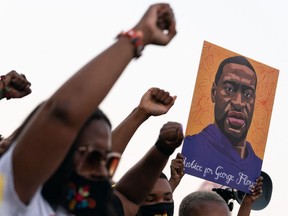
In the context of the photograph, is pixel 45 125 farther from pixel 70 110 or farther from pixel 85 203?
pixel 85 203

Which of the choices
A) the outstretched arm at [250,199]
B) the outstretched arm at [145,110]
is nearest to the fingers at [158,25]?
the outstretched arm at [145,110]

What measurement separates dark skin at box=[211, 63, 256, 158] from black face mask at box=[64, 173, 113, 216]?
116 inches

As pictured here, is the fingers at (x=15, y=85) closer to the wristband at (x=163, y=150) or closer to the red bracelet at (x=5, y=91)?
the red bracelet at (x=5, y=91)

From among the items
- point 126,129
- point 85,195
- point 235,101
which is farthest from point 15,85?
point 235,101

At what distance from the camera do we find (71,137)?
5.44 ft

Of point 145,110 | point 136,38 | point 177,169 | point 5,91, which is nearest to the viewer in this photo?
point 136,38

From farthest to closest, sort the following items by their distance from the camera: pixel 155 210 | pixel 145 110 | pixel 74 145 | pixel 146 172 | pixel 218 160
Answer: pixel 218 160 → pixel 155 210 → pixel 145 110 → pixel 146 172 → pixel 74 145

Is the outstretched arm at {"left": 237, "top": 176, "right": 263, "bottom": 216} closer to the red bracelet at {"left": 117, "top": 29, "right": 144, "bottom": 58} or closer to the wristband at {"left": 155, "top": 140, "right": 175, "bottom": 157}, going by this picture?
the wristband at {"left": 155, "top": 140, "right": 175, "bottom": 157}

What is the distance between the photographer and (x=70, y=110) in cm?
164

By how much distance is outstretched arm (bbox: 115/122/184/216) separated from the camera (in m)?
3.01

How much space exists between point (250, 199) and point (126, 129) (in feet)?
7.06

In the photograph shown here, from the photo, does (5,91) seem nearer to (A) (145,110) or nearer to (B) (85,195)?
→ (A) (145,110)

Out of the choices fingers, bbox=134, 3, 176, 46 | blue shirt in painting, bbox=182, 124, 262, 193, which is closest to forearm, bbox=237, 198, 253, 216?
blue shirt in painting, bbox=182, 124, 262, 193

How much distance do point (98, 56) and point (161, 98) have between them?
1.65m
